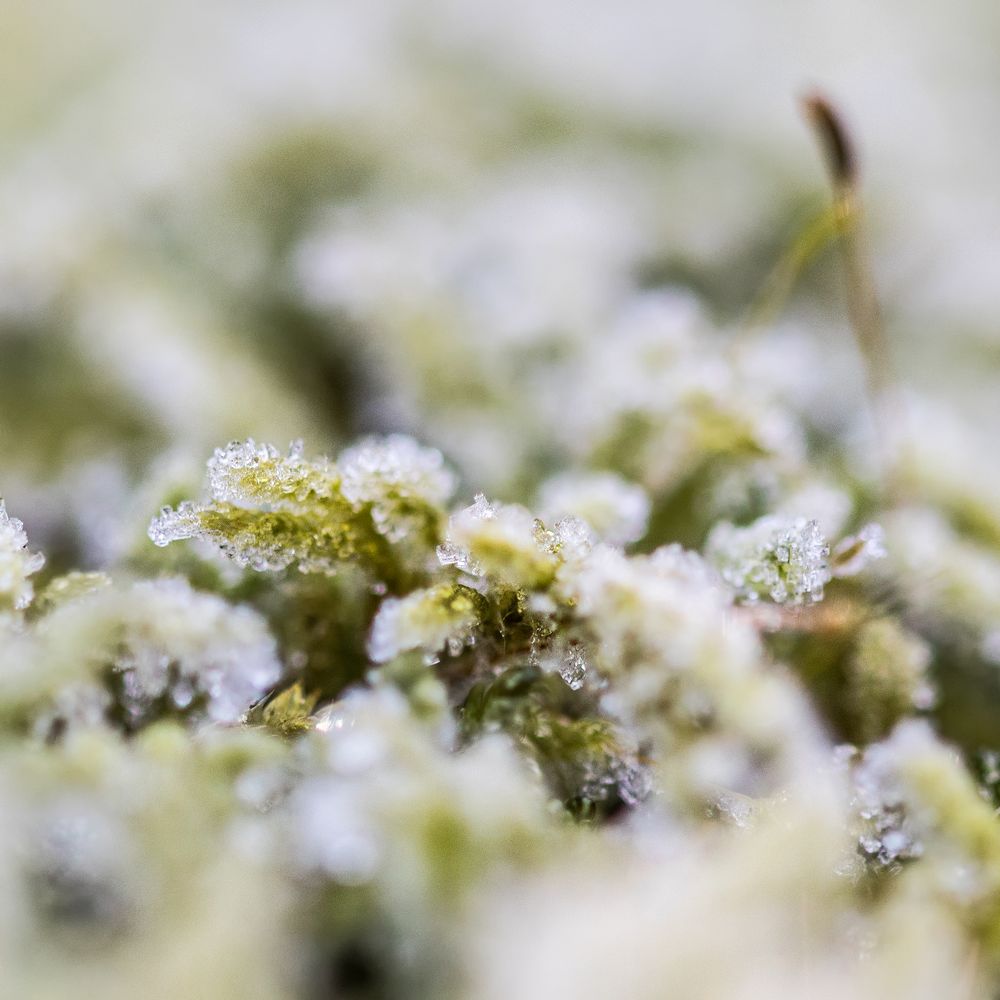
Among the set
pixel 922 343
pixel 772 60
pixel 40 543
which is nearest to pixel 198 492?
pixel 40 543

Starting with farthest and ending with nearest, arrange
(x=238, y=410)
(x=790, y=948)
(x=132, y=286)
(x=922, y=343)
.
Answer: (x=922, y=343) < (x=132, y=286) < (x=238, y=410) < (x=790, y=948)

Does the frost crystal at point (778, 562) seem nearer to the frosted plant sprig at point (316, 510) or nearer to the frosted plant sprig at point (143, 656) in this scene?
the frosted plant sprig at point (316, 510)

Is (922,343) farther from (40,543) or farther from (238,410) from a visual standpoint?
(40,543)

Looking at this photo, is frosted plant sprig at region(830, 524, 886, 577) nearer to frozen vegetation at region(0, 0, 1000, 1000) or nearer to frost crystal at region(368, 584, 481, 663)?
frozen vegetation at region(0, 0, 1000, 1000)

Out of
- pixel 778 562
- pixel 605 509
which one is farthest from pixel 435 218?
pixel 778 562

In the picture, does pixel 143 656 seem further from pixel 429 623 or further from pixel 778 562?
pixel 778 562

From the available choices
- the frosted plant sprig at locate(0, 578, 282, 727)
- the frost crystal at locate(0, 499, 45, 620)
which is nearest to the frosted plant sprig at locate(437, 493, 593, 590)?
the frosted plant sprig at locate(0, 578, 282, 727)

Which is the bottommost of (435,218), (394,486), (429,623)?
(429,623)
